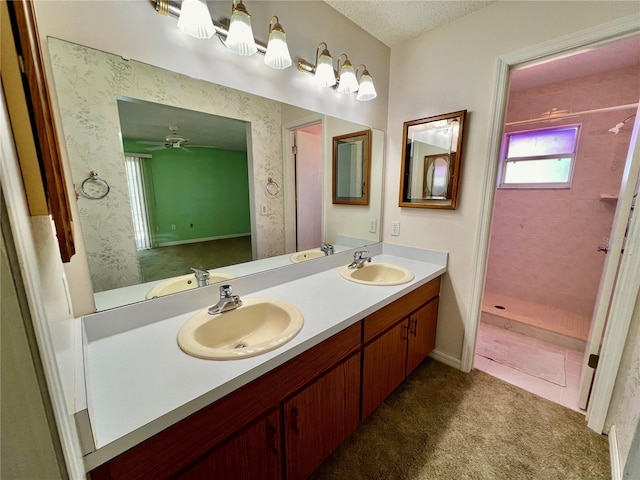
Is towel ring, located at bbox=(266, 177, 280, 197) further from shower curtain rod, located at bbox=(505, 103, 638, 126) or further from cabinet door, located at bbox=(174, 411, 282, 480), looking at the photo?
shower curtain rod, located at bbox=(505, 103, 638, 126)

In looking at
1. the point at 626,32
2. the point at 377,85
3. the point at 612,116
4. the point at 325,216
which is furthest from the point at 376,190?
the point at 612,116

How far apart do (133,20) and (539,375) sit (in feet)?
9.81

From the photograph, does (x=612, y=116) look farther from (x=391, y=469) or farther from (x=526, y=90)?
(x=391, y=469)

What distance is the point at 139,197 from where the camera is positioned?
1.05 m

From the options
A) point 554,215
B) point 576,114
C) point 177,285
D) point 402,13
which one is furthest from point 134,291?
point 576,114

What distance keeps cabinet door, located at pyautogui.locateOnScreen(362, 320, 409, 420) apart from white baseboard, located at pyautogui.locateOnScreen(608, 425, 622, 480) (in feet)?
3.10

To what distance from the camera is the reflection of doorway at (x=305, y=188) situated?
5.12 ft

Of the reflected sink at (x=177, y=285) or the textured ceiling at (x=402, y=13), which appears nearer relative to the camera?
the reflected sink at (x=177, y=285)

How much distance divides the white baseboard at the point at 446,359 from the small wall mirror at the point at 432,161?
1106 mm

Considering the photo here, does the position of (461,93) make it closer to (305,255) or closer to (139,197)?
(305,255)

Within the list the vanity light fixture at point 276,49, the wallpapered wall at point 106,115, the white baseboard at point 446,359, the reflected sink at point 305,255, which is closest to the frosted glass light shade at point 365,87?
the vanity light fixture at point 276,49

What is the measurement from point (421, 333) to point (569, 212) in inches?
79.4

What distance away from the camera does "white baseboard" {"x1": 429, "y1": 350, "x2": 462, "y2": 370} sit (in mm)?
1910

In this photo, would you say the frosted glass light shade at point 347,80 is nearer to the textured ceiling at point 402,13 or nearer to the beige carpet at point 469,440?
the textured ceiling at point 402,13
